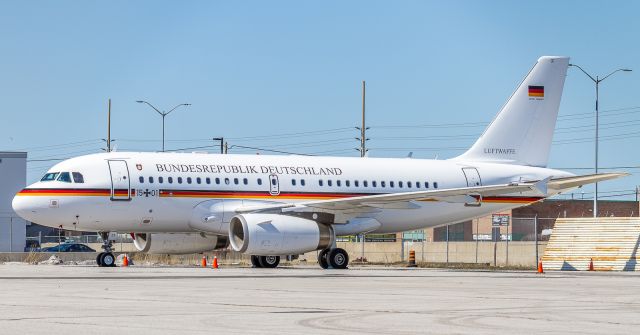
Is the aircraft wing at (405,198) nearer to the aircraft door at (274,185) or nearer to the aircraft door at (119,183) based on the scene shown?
the aircraft door at (274,185)

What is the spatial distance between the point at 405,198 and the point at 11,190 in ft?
121

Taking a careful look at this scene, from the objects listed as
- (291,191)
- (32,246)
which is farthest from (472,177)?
(32,246)

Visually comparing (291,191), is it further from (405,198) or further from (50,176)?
(50,176)

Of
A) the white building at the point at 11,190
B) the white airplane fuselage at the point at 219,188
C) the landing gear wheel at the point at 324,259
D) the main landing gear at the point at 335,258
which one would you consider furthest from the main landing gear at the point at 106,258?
the white building at the point at 11,190

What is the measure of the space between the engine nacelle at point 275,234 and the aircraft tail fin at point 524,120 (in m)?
9.70

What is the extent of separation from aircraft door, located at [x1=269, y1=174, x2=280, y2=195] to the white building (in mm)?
30863

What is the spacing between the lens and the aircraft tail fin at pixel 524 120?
4438cm

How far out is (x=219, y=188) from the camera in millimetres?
38625

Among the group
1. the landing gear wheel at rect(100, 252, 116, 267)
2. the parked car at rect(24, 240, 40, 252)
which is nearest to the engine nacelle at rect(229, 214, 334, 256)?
the landing gear wheel at rect(100, 252, 116, 267)

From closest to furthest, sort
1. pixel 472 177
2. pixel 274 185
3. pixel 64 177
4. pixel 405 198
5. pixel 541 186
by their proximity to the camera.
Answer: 1. pixel 405 198
2. pixel 64 177
3. pixel 541 186
4. pixel 274 185
5. pixel 472 177

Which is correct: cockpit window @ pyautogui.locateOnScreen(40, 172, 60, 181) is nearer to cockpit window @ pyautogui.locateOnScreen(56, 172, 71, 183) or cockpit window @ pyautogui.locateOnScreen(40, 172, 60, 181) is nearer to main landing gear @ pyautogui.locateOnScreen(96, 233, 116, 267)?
cockpit window @ pyautogui.locateOnScreen(56, 172, 71, 183)
